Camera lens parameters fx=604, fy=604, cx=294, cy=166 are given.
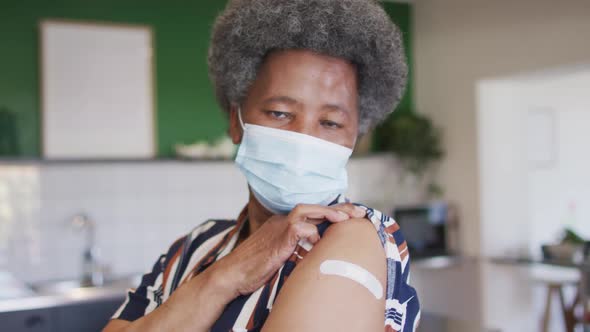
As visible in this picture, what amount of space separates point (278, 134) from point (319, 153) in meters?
0.07

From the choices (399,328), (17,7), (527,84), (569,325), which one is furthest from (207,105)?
(399,328)

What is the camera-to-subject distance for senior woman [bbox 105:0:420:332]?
2.31 feet

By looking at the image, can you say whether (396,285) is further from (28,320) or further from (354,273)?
(28,320)

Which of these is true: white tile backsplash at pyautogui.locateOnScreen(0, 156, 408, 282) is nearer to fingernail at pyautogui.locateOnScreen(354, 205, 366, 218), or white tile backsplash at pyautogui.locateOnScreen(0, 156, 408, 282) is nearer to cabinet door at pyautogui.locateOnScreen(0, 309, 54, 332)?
cabinet door at pyautogui.locateOnScreen(0, 309, 54, 332)

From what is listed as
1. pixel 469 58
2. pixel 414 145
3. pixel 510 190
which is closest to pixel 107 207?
pixel 414 145

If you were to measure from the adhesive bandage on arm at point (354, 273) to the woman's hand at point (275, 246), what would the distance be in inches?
3.3

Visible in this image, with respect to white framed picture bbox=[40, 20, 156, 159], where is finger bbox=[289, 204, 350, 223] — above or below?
below

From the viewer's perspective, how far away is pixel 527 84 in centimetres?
460

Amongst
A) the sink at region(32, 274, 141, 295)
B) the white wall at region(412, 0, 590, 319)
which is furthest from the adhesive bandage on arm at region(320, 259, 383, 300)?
the white wall at region(412, 0, 590, 319)

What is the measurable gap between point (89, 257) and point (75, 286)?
0.58ft

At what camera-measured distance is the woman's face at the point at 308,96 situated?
2.92 ft

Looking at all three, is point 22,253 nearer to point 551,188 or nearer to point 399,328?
point 399,328

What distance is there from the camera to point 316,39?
0.90 meters

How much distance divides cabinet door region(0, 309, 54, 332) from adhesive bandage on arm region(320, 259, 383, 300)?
98.9 inches
